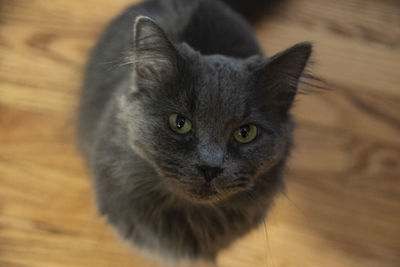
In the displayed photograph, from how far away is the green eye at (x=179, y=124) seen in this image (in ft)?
3.32

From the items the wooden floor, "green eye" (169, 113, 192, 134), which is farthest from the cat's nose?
the wooden floor

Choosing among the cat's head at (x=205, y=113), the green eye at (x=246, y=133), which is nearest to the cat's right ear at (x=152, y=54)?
the cat's head at (x=205, y=113)

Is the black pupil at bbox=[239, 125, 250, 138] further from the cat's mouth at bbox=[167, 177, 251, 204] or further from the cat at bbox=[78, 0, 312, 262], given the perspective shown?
the cat's mouth at bbox=[167, 177, 251, 204]

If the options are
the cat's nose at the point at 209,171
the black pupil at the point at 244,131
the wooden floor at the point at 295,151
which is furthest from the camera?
the wooden floor at the point at 295,151

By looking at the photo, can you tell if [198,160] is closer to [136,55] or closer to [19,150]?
[136,55]

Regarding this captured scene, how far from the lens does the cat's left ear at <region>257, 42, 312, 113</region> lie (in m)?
1.01

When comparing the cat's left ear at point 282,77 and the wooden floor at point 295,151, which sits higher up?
the cat's left ear at point 282,77

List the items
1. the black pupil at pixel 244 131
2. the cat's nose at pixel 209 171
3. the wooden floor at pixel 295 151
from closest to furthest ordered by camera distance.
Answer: the cat's nose at pixel 209 171, the black pupil at pixel 244 131, the wooden floor at pixel 295 151

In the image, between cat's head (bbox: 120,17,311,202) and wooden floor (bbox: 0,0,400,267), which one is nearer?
cat's head (bbox: 120,17,311,202)

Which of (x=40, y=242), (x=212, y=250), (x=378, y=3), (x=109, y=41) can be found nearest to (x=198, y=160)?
(x=212, y=250)

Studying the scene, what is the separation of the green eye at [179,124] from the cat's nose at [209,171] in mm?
106

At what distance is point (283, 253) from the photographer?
5.00 ft

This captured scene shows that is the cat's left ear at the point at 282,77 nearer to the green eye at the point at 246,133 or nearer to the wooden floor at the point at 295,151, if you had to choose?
the green eye at the point at 246,133

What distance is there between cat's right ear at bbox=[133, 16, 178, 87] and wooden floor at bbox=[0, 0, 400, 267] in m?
0.63
